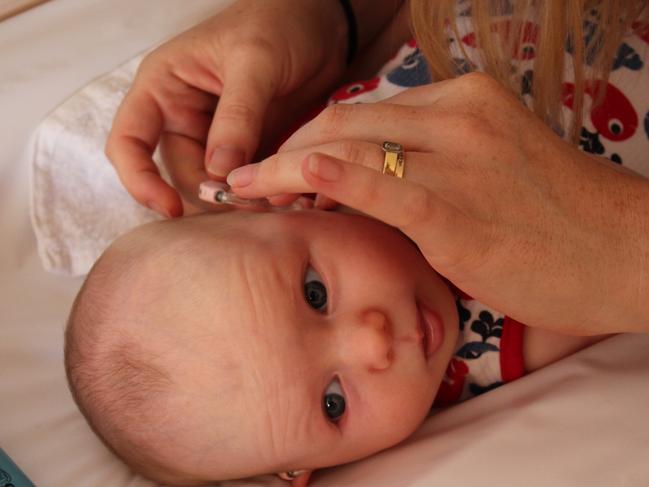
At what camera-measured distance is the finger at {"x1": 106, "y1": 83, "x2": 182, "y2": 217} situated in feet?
3.69

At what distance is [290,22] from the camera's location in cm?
119

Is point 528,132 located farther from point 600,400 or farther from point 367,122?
point 600,400

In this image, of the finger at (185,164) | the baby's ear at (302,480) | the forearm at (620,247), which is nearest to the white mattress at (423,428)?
the baby's ear at (302,480)

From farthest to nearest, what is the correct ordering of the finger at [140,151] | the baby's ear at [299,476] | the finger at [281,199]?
the finger at [140,151]
the baby's ear at [299,476]
the finger at [281,199]

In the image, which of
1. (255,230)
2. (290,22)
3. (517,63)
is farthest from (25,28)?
(517,63)

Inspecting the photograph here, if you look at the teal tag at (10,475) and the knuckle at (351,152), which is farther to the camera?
the teal tag at (10,475)

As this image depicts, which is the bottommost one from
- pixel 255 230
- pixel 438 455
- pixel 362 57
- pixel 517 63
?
pixel 438 455

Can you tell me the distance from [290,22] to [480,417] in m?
0.67

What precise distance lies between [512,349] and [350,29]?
2.15 ft

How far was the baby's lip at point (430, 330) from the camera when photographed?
0.98m

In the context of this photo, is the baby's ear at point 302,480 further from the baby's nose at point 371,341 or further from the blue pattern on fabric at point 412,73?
the blue pattern on fabric at point 412,73

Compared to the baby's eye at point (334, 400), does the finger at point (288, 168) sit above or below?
above

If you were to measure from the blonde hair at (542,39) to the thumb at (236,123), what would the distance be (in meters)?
0.25

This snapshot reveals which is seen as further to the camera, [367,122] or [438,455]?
[438,455]
